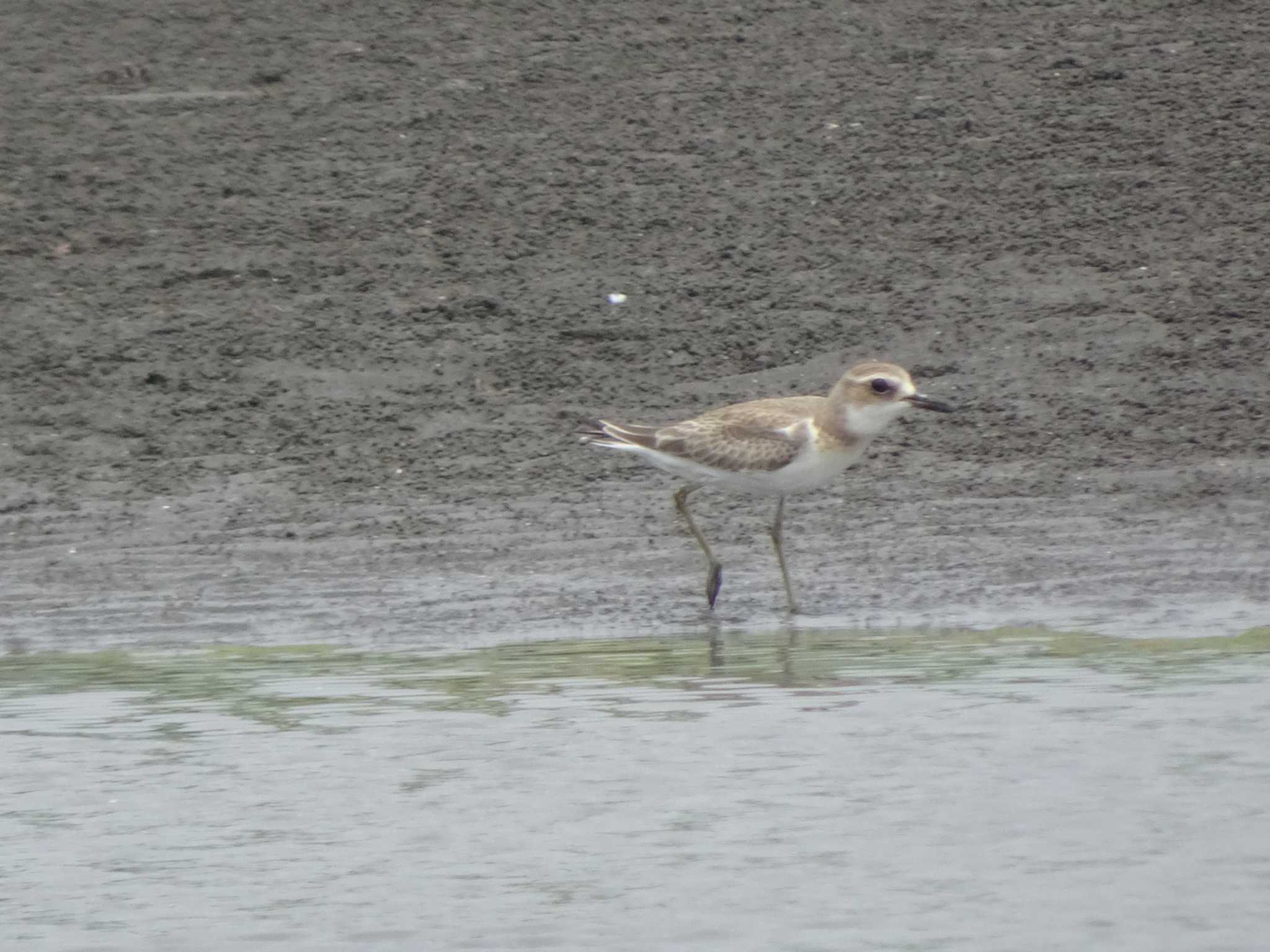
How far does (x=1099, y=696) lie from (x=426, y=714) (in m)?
2.37

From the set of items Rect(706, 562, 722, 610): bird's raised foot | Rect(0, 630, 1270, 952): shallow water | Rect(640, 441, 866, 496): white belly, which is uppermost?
Rect(640, 441, 866, 496): white belly

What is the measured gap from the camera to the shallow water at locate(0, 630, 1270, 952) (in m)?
6.52

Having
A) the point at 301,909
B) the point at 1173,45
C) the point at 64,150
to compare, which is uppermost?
the point at 1173,45

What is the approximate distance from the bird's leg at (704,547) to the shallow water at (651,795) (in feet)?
2.18

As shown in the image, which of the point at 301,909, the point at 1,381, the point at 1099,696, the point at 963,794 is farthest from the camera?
the point at 1,381

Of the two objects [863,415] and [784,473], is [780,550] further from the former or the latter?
[863,415]

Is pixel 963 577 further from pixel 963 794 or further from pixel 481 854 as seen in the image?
pixel 481 854

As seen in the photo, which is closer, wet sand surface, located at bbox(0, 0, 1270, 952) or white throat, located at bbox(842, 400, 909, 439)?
wet sand surface, located at bbox(0, 0, 1270, 952)

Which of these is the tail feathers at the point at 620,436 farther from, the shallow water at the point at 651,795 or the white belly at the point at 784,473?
the shallow water at the point at 651,795

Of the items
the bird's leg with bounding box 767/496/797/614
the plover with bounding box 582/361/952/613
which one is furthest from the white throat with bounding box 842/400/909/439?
the bird's leg with bounding box 767/496/797/614

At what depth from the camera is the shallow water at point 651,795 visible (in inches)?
257

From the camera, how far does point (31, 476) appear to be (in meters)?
11.5

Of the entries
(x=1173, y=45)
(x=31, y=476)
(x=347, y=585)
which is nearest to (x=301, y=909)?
(x=347, y=585)

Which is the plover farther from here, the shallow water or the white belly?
the shallow water
